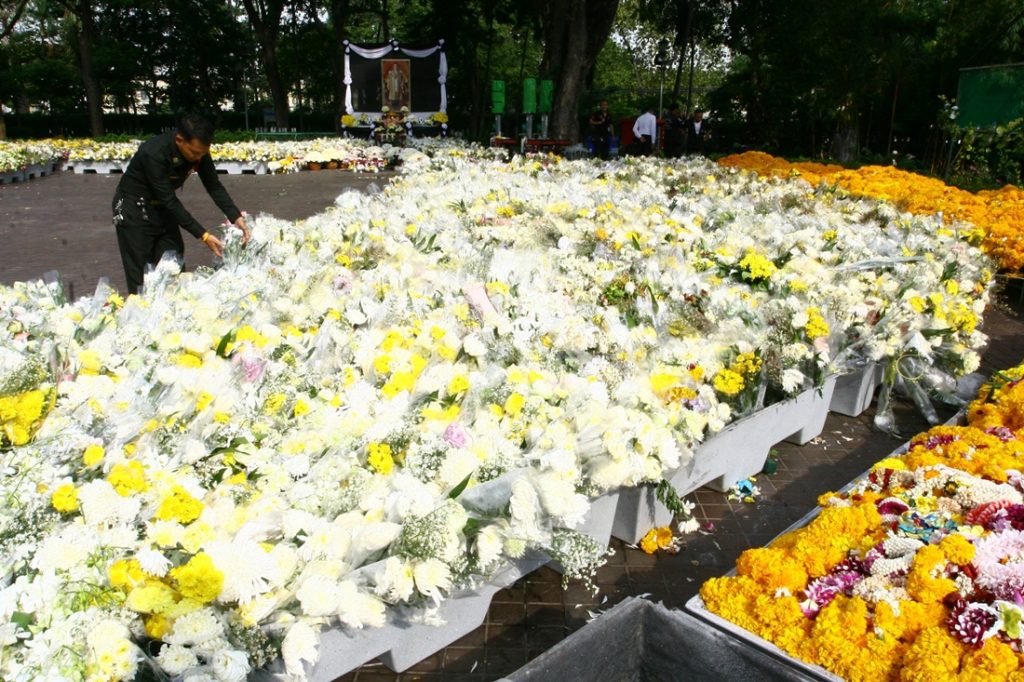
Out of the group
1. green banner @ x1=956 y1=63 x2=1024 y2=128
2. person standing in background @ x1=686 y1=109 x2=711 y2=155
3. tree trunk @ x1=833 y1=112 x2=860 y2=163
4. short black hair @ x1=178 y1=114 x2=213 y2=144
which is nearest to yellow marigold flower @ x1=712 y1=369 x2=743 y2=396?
short black hair @ x1=178 y1=114 x2=213 y2=144

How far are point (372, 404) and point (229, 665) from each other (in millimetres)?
1210

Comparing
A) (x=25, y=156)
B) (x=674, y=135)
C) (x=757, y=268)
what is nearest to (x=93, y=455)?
(x=757, y=268)

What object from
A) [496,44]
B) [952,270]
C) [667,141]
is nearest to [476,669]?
[952,270]

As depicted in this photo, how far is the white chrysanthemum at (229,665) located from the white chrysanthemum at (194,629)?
0.17 feet

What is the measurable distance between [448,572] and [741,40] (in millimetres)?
27221

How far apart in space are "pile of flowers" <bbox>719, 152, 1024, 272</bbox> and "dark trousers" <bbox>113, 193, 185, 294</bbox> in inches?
277

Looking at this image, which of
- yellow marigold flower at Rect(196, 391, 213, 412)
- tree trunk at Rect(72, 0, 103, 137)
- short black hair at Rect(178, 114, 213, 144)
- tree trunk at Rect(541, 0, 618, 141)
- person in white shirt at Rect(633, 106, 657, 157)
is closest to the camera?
yellow marigold flower at Rect(196, 391, 213, 412)

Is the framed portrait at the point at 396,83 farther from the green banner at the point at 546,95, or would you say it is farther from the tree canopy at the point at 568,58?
the green banner at the point at 546,95

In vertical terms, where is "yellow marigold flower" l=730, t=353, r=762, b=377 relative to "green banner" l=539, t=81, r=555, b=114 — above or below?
below

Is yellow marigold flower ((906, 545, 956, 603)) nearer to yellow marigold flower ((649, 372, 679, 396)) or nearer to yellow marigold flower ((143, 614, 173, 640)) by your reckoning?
yellow marigold flower ((649, 372, 679, 396))

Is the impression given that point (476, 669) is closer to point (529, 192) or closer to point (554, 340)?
A: point (554, 340)

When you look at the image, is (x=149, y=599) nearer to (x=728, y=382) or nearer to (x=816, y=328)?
(x=728, y=382)

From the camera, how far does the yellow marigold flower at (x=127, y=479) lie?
2.32m

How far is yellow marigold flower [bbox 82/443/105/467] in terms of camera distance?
2439 mm
